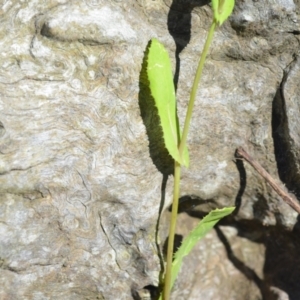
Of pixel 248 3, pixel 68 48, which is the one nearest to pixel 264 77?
pixel 248 3

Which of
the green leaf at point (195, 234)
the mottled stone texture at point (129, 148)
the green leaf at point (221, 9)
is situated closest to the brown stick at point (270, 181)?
the mottled stone texture at point (129, 148)

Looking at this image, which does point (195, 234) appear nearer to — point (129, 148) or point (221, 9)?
point (129, 148)

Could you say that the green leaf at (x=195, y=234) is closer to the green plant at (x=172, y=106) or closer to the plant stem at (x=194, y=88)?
the green plant at (x=172, y=106)

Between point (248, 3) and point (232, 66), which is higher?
point (248, 3)

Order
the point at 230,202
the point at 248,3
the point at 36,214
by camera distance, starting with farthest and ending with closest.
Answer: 1. the point at 230,202
2. the point at 248,3
3. the point at 36,214

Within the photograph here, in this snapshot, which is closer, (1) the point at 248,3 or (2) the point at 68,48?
(2) the point at 68,48

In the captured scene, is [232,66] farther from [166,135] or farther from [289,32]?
[166,135]

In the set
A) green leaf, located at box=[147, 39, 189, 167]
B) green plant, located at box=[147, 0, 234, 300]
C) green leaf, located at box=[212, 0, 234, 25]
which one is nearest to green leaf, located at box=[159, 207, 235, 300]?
green plant, located at box=[147, 0, 234, 300]
